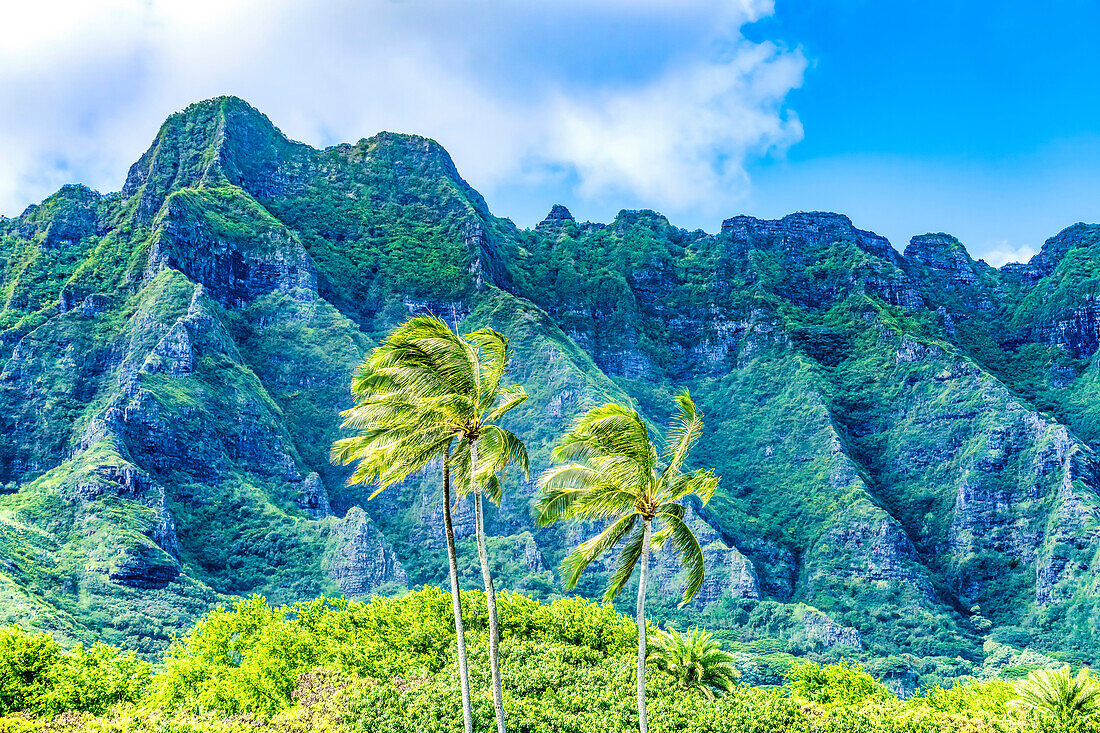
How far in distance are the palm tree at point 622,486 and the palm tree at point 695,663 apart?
11.5 meters

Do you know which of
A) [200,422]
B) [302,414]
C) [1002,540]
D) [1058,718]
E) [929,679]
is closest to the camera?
[1058,718]

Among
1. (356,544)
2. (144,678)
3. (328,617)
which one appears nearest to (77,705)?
(144,678)

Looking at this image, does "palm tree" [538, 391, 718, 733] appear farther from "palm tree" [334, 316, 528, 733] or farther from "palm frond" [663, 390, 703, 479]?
"palm tree" [334, 316, 528, 733]

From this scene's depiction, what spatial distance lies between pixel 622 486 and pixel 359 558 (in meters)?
118

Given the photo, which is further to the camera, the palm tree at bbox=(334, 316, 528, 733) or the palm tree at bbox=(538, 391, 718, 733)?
the palm tree at bbox=(538, 391, 718, 733)

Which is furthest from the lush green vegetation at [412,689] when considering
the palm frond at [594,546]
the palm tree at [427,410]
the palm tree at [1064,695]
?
the palm tree at [427,410]

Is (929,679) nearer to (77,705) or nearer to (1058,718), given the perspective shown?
(1058,718)

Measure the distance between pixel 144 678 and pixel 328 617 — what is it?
10.2 m

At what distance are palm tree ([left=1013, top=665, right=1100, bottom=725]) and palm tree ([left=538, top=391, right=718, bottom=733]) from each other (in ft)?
60.2

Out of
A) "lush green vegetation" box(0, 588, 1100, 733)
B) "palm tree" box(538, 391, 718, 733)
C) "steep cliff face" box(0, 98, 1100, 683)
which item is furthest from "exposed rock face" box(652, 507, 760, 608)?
"palm tree" box(538, 391, 718, 733)

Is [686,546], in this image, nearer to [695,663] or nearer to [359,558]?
[695,663]

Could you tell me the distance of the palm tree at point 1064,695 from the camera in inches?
1369

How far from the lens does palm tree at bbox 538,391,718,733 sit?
2745 centimetres

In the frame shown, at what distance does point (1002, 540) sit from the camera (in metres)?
167
